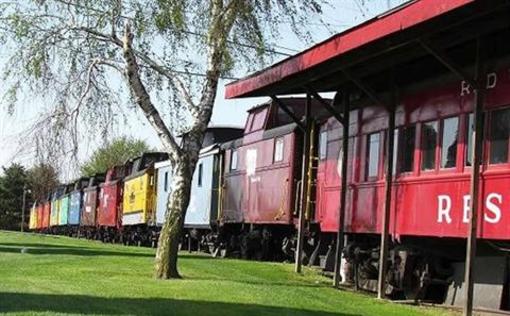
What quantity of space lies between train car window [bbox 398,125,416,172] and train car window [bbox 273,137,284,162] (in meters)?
6.32

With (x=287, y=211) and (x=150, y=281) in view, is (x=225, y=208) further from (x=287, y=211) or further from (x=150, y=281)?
(x=150, y=281)

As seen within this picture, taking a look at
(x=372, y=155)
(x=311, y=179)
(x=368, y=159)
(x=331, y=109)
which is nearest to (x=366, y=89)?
(x=372, y=155)

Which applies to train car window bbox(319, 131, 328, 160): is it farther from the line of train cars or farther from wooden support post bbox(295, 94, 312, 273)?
wooden support post bbox(295, 94, 312, 273)

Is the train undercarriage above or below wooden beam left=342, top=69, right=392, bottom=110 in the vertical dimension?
below

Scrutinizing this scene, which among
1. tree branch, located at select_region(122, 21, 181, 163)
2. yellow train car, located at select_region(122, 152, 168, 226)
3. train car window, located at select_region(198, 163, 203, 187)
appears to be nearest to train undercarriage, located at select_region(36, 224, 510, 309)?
tree branch, located at select_region(122, 21, 181, 163)

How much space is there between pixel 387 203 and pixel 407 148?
968mm

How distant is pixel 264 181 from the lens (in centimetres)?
2041

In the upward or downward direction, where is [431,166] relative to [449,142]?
downward

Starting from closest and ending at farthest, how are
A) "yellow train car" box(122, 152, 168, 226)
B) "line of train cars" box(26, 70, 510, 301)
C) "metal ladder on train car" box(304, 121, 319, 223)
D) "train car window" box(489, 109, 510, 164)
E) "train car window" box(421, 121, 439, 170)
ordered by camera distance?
"train car window" box(489, 109, 510, 164)
"line of train cars" box(26, 70, 510, 301)
"train car window" box(421, 121, 439, 170)
"metal ladder on train car" box(304, 121, 319, 223)
"yellow train car" box(122, 152, 168, 226)

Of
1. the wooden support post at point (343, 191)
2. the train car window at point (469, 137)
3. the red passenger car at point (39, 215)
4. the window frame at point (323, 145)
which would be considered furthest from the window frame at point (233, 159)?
the red passenger car at point (39, 215)

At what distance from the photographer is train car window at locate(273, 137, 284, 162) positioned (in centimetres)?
1933

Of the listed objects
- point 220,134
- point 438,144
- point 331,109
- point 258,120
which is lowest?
point 438,144

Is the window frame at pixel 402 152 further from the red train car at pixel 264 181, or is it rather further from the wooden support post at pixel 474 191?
the red train car at pixel 264 181

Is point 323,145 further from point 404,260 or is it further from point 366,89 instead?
point 404,260
